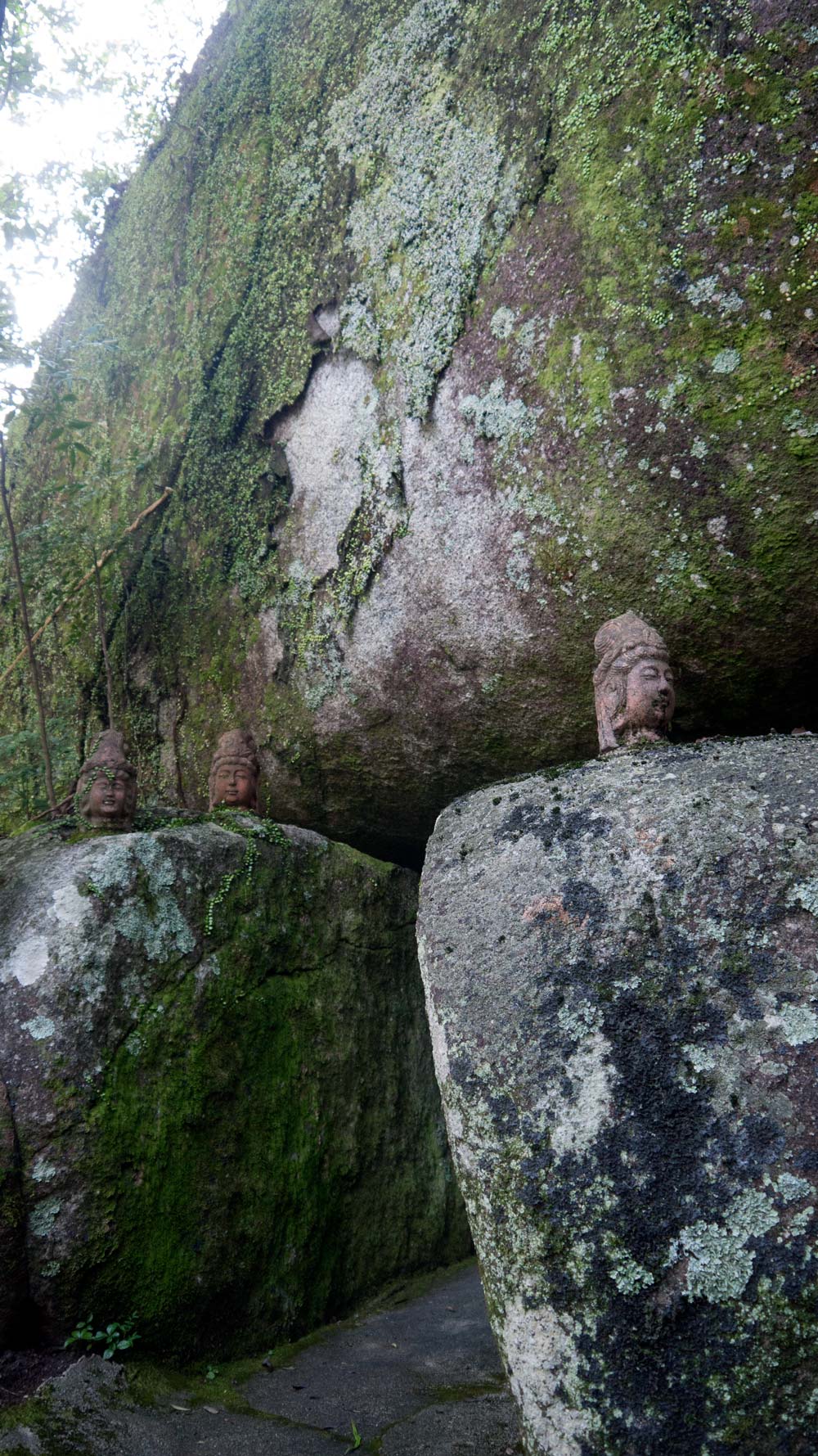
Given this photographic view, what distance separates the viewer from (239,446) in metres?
5.48

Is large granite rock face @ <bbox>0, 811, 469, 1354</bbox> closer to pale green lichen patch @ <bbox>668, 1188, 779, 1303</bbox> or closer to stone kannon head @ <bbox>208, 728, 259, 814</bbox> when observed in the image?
stone kannon head @ <bbox>208, 728, 259, 814</bbox>

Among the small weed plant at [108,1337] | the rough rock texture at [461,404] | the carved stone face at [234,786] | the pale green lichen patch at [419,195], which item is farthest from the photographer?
the carved stone face at [234,786]

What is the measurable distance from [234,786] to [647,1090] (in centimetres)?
265

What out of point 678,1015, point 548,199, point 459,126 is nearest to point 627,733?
point 678,1015

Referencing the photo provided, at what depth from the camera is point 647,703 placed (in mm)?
3219

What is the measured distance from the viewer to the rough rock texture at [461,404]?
344 cm

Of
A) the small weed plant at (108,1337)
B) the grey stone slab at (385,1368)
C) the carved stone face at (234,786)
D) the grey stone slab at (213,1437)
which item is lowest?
the grey stone slab at (385,1368)

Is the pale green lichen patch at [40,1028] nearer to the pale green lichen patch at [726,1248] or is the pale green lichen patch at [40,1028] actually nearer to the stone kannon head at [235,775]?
the stone kannon head at [235,775]

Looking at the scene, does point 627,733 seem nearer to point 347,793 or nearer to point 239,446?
point 347,793

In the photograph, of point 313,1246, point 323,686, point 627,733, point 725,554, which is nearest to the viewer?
point 627,733

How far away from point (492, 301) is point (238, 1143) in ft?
11.4

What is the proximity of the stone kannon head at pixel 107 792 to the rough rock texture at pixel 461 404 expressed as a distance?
110cm

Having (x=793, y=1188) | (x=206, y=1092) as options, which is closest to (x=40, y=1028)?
(x=206, y=1092)

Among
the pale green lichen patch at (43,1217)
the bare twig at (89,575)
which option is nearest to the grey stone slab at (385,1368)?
the pale green lichen patch at (43,1217)
